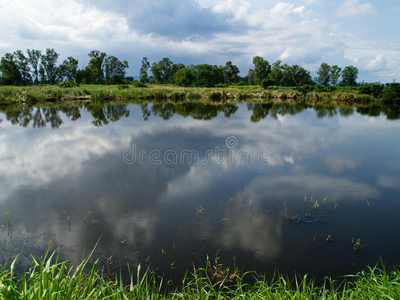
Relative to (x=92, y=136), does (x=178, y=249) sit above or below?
below

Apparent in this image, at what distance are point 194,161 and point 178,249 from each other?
4.52 meters

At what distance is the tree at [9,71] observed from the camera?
176 ft

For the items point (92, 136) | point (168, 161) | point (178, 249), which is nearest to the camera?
point (178, 249)

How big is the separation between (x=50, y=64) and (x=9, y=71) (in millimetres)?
11217

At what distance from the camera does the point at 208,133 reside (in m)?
13.1

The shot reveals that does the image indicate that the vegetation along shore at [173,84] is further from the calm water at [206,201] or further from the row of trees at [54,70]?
the calm water at [206,201]

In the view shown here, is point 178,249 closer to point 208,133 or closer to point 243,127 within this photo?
point 208,133

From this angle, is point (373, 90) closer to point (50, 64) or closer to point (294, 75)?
point (294, 75)

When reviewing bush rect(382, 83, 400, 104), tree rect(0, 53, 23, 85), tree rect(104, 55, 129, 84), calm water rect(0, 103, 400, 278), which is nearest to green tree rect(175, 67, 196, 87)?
tree rect(104, 55, 129, 84)

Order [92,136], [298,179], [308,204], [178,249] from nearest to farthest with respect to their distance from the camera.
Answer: [178,249], [308,204], [298,179], [92,136]

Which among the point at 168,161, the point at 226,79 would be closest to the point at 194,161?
the point at 168,161

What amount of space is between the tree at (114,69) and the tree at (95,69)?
142cm

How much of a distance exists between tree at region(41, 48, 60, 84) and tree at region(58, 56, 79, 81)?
5.08ft

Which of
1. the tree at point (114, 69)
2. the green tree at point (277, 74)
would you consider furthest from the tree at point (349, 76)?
the tree at point (114, 69)
